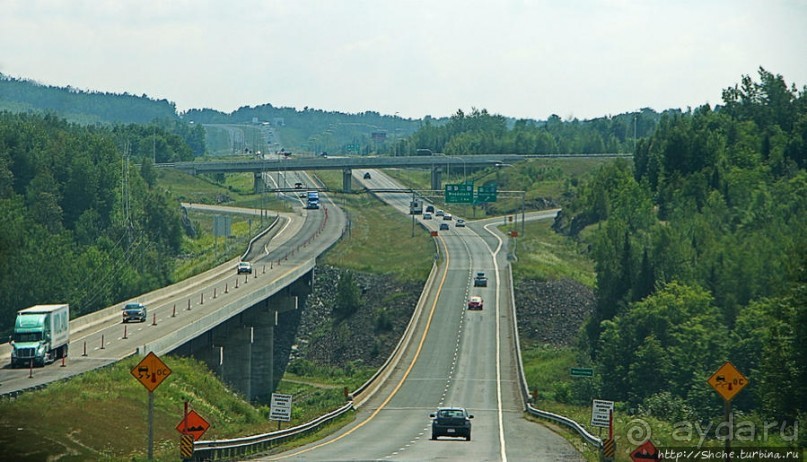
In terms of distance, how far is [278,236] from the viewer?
611 ft

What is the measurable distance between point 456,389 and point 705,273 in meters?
36.6

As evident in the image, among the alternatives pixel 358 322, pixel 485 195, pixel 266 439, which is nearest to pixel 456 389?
pixel 266 439

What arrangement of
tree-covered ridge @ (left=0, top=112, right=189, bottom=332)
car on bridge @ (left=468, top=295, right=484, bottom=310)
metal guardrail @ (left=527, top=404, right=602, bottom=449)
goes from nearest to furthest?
1. metal guardrail @ (left=527, top=404, right=602, bottom=449)
2. car on bridge @ (left=468, top=295, right=484, bottom=310)
3. tree-covered ridge @ (left=0, top=112, right=189, bottom=332)

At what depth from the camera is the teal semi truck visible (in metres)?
72.4

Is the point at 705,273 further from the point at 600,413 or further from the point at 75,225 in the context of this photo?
the point at 75,225

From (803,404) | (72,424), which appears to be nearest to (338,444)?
(72,424)

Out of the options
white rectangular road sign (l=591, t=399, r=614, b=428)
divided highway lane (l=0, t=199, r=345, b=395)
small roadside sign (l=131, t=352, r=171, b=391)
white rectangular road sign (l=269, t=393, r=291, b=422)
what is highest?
small roadside sign (l=131, t=352, r=171, b=391)

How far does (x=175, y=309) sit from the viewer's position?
106m

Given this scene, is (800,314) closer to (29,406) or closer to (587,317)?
(29,406)

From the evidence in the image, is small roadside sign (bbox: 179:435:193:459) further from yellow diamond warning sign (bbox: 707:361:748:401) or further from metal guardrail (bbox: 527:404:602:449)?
yellow diamond warning sign (bbox: 707:361:748:401)

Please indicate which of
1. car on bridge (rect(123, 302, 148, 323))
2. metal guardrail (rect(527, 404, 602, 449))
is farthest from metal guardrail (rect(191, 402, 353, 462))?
car on bridge (rect(123, 302, 148, 323))

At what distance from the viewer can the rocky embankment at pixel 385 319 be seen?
126 meters

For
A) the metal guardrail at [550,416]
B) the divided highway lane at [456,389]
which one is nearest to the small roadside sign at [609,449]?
the metal guardrail at [550,416]

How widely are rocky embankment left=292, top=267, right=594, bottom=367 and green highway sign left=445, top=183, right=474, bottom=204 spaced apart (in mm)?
17924
